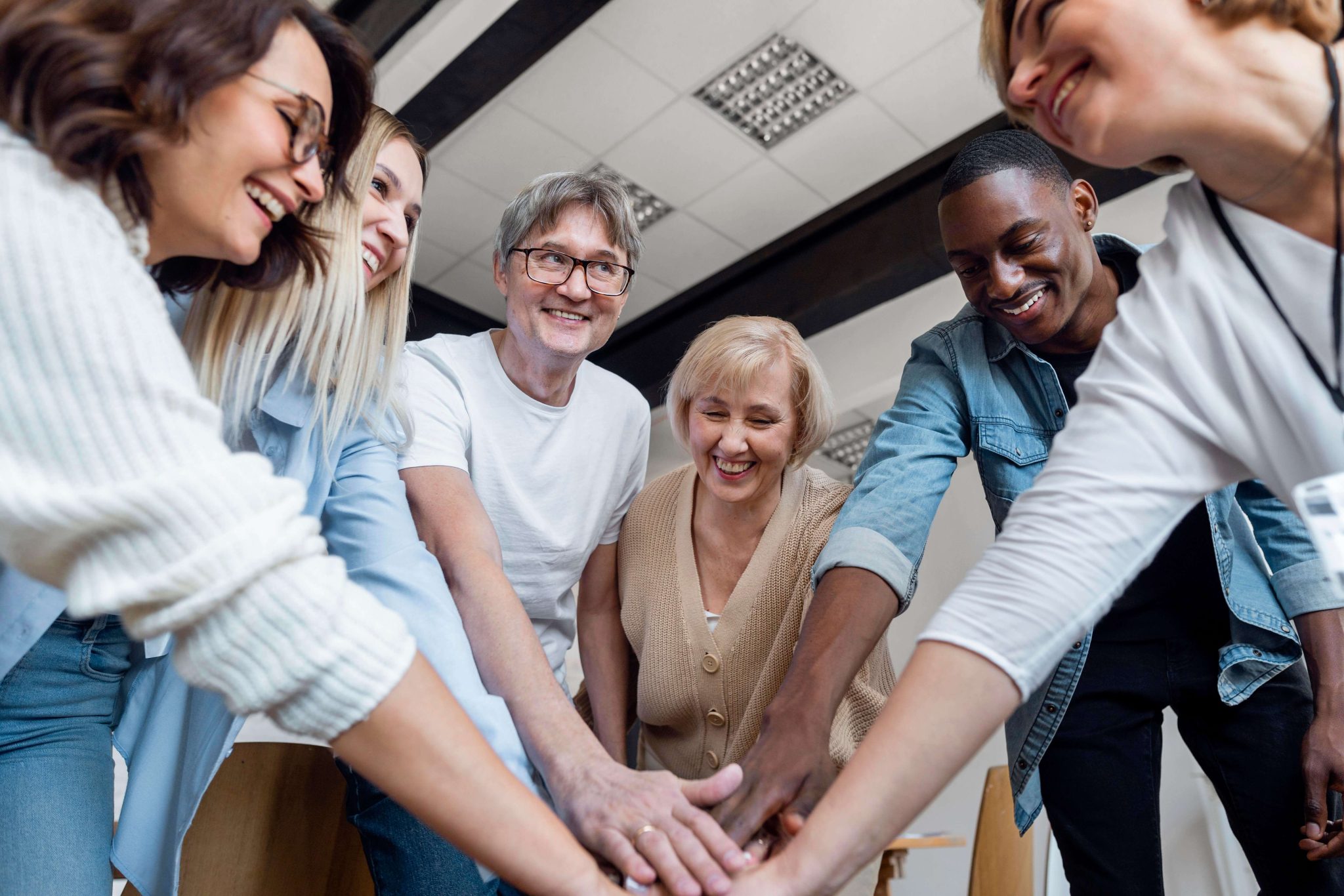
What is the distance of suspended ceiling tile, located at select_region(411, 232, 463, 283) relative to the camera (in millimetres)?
5062

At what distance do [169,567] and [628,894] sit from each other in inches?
22.5

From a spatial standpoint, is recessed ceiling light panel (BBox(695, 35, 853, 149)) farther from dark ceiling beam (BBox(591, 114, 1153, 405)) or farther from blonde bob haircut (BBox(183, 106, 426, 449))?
blonde bob haircut (BBox(183, 106, 426, 449))

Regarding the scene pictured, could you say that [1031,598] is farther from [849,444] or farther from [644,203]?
[849,444]

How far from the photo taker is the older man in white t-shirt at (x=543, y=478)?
3.76 ft

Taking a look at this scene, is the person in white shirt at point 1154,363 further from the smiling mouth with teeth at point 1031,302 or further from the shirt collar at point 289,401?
the shirt collar at point 289,401

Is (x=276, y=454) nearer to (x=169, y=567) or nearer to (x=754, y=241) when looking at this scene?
(x=169, y=567)

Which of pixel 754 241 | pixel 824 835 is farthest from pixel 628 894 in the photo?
pixel 754 241

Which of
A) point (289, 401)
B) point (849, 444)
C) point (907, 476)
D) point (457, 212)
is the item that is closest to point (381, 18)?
point (457, 212)

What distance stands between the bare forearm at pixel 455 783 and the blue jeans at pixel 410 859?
0.24m

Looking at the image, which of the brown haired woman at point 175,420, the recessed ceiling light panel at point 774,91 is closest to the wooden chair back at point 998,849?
the brown haired woman at point 175,420

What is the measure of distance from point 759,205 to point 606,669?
10.6 ft

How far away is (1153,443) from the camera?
96 centimetres

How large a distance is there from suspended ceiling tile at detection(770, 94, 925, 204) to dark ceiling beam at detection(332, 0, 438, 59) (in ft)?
5.49

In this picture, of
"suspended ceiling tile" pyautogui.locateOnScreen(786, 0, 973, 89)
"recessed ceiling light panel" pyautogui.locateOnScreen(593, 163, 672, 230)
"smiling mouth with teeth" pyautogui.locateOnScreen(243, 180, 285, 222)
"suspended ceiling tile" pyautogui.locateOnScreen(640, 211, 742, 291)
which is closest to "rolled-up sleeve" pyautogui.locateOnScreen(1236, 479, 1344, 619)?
"smiling mouth with teeth" pyautogui.locateOnScreen(243, 180, 285, 222)
